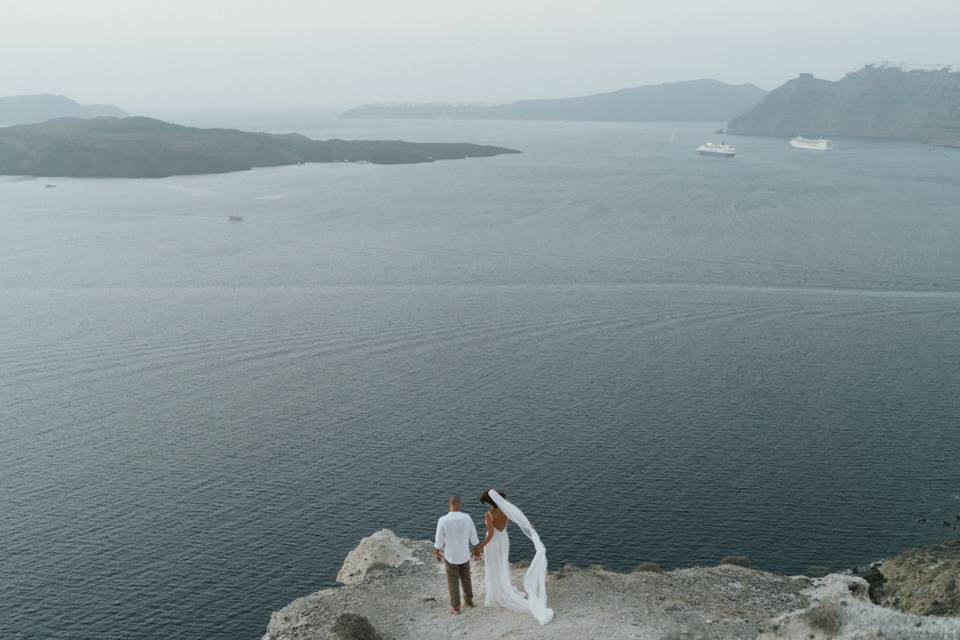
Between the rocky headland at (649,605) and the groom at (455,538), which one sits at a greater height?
the groom at (455,538)

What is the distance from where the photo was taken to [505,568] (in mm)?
19812

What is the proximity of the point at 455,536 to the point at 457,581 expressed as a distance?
2.21 m

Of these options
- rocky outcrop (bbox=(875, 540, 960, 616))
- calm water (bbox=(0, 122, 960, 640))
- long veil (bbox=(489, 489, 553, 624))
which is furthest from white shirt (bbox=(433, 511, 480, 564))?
rocky outcrop (bbox=(875, 540, 960, 616))

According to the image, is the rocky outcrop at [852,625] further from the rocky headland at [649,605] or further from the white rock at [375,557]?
the white rock at [375,557]

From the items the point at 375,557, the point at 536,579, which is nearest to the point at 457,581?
the point at 536,579

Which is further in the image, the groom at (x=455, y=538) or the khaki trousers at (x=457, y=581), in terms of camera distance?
the khaki trousers at (x=457, y=581)

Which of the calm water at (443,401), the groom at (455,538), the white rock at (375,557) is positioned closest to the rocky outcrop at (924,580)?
the calm water at (443,401)

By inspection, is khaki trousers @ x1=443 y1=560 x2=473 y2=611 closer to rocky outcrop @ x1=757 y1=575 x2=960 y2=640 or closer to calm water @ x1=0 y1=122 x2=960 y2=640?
rocky outcrop @ x1=757 y1=575 x2=960 y2=640

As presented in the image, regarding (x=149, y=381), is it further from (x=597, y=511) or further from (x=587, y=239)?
(x=587, y=239)

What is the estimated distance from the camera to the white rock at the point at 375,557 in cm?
2788

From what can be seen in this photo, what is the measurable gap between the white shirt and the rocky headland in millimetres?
2239

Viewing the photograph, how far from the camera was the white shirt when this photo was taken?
18.1 m

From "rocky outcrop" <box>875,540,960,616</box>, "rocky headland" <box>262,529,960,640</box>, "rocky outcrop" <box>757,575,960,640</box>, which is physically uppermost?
"rocky outcrop" <box>757,575,960,640</box>

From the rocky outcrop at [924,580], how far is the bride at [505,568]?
11.4 m
